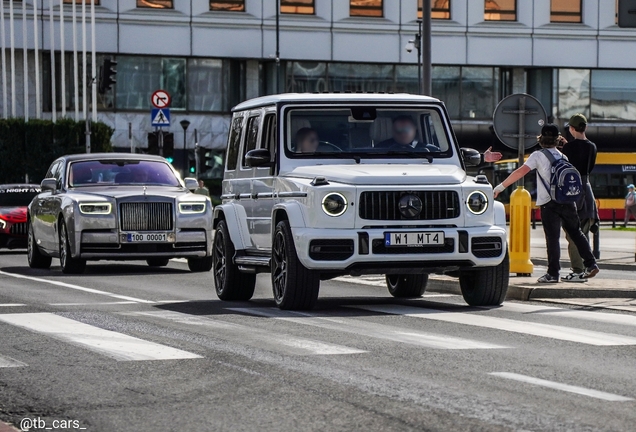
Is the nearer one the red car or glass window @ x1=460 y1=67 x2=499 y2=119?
the red car

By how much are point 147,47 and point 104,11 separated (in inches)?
95.4

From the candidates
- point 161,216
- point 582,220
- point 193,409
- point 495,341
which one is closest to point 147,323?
point 495,341

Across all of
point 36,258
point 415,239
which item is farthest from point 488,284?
point 36,258

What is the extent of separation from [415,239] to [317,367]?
4.36m

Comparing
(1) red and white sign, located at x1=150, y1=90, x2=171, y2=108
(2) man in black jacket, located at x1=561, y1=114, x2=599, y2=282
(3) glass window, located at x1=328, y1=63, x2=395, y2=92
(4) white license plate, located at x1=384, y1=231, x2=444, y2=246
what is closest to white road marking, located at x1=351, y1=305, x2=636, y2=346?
(4) white license plate, located at x1=384, y1=231, x2=444, y2=246

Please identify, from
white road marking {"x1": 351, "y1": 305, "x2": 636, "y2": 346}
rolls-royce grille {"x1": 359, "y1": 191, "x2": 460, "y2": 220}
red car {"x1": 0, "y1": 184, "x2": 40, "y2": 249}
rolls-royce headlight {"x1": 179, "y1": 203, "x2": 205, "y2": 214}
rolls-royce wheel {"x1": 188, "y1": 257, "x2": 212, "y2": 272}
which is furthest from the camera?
red car {"x1": 0, "y1": 184, "x2": 40, "y2": 249}

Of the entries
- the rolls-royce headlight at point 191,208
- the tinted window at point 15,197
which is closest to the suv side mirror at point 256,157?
the rolls-royce headlight at point 191,208

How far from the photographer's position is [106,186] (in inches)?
856

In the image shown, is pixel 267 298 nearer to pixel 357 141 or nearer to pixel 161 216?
pixel 357 141

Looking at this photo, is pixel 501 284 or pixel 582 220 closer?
pixel 501 284

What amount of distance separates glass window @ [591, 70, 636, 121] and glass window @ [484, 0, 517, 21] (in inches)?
203

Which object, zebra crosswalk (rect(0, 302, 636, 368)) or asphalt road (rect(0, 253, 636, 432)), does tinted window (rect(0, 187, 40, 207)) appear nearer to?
asphalt road (rect(0, 253, 636, 432))

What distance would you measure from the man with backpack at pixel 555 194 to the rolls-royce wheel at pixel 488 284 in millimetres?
1804

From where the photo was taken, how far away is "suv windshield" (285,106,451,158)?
13.9m
